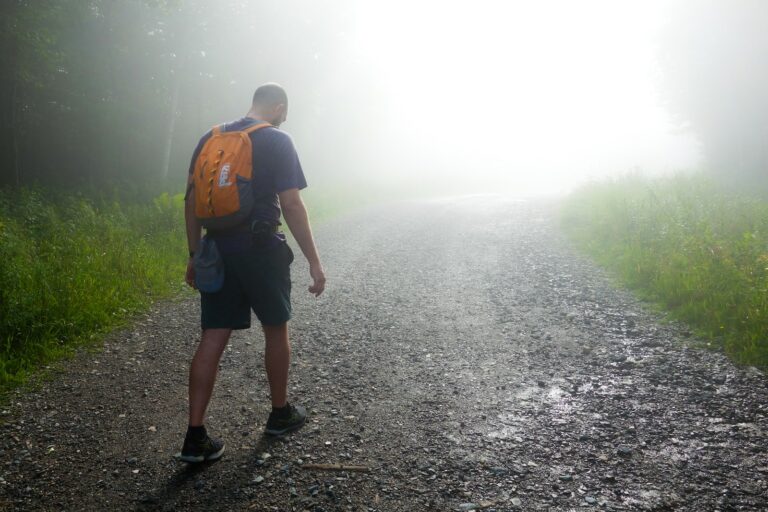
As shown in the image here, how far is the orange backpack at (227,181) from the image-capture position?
298cm

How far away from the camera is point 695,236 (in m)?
7.72

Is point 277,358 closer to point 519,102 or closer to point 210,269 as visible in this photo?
point 210,269

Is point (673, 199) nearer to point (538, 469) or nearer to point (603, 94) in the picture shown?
point (538, 469)

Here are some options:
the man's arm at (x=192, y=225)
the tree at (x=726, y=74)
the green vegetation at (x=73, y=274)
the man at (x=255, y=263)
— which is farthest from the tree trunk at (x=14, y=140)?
the tree at (x=726, y=74)

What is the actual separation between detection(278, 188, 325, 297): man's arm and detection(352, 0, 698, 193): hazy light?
28056mm

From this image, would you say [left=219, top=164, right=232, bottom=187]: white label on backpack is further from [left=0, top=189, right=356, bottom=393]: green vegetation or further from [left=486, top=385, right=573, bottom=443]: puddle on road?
[left=0, top=189, right=356, bottom=393]: green vegetation

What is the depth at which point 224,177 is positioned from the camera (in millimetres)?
2980

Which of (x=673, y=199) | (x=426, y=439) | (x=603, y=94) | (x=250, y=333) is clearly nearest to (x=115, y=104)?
(x=250, y=333)

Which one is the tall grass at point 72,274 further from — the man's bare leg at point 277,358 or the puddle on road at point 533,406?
the puddle on road at point 533,406

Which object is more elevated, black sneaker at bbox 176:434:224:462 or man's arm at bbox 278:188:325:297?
man's arm at bbox 278:188:325:297

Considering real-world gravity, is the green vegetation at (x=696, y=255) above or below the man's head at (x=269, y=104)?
below

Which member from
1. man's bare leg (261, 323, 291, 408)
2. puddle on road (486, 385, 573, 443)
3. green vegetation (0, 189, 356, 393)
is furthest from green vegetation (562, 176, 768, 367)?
green vegetation (0, 189, 356, 393)

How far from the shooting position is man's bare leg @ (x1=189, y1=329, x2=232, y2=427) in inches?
121

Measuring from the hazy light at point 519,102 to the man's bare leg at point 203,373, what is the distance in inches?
1128
